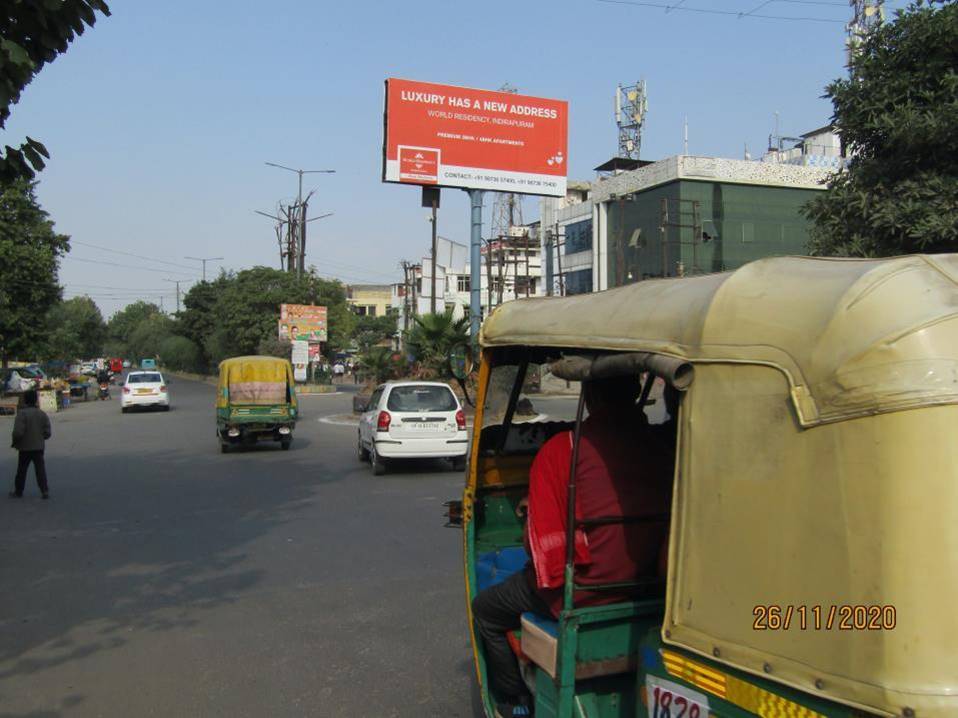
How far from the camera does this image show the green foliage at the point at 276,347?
4856 cm

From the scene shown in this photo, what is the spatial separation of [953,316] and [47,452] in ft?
64.9

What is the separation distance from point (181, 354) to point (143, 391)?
46304 millimetres

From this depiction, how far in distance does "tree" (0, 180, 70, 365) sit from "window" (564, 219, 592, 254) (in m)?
25.1

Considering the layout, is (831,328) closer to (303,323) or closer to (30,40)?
(30,40)

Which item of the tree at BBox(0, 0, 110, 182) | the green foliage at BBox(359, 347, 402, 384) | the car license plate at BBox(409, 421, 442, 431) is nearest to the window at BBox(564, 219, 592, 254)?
the green foliage at BBox(359, 347, 402, 384)

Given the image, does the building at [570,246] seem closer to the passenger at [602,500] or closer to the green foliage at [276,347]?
the green foliage at [276,347]

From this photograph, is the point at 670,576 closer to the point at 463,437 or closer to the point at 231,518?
the point at 231,518

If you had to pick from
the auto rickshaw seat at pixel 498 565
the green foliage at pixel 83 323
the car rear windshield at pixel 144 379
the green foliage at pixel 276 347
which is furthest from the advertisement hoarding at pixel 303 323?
the auto rickshaw seat at pixel 498 565

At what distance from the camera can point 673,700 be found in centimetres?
264

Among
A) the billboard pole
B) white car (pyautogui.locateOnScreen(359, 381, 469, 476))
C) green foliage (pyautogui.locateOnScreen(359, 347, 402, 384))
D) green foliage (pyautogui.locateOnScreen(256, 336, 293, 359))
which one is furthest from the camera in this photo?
green foliage (pyautogui.locateOnScreen(256, 336, 293, 359))

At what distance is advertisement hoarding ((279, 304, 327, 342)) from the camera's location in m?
49.3

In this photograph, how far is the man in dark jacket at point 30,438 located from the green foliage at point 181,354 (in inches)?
2502

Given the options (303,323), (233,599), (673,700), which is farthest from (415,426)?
(303,323)

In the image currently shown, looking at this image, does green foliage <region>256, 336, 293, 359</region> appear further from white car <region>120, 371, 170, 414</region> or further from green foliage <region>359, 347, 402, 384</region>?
green foliage <region>359, 347, 402, 384</region>
